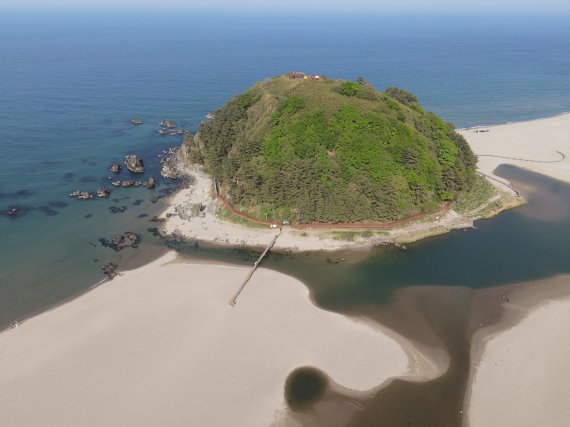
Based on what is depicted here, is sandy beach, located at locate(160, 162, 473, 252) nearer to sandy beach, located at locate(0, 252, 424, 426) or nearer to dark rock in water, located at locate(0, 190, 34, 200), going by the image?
sandy beach, located at locate(0, 252, 424, 426)

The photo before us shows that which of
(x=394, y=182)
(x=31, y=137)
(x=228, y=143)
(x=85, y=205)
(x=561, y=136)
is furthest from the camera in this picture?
(x=561, y=136)

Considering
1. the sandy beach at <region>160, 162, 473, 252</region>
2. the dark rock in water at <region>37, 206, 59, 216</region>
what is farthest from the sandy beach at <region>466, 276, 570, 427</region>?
the dark rock in water at <region>37, 206, 59, 216</region>

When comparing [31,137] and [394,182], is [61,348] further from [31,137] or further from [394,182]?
[31,137]

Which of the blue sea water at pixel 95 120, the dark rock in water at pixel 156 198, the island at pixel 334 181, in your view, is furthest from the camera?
the dark rock in water at pixel 156 198

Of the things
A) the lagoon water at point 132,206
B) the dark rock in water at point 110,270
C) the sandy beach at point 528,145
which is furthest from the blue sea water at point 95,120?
the sandy beach at point 528,145

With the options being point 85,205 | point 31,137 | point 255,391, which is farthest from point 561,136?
point 31,137

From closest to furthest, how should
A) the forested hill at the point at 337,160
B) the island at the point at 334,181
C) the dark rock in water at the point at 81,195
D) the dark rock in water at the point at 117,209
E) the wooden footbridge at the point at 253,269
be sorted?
the wooden footbridge at the point at 253,269
the island at the point at 334,181
the forested hill at the point at 337,160
the dark rock in water at the point at 117,209
the dark rock in water at the point at 81,195

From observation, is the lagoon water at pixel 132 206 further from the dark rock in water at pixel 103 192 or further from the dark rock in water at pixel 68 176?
the dark rock in water at pixel 103 192
